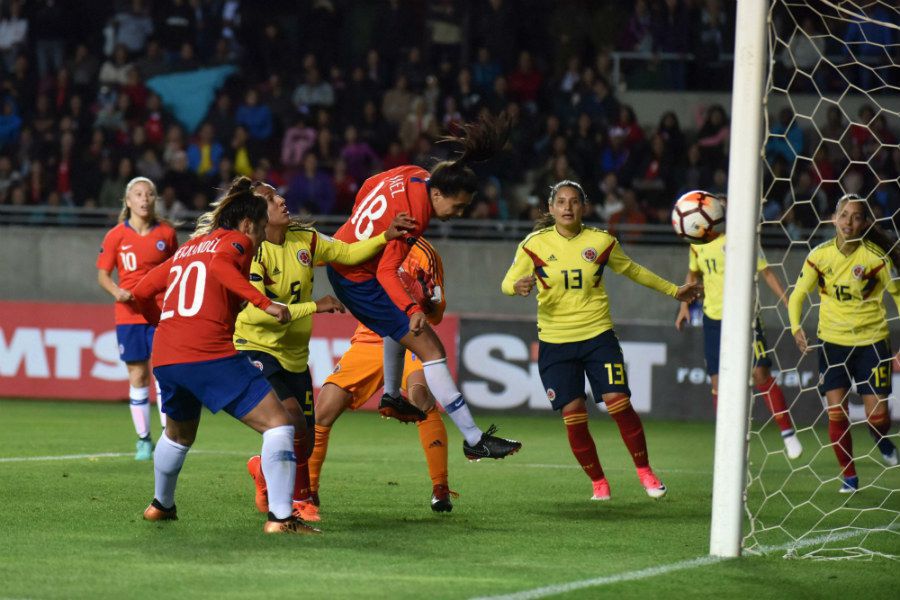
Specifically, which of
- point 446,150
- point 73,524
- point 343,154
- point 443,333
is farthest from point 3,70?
point 73,524

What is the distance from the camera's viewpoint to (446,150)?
753 inches

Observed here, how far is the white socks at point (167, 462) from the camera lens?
7.35m

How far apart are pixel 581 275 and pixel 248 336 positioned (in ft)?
8.05

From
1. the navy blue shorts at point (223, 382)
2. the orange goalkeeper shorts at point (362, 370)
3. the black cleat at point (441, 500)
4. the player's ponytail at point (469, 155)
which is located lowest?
the black cleat at point (441, 500)

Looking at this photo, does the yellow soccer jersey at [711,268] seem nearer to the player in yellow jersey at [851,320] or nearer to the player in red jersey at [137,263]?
the player in yellow jersey at [851,320]

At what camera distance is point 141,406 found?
38.0ft

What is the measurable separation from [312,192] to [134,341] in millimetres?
7884

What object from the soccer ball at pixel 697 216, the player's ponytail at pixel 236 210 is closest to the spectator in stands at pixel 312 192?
the soccer ball at pixel 697 216

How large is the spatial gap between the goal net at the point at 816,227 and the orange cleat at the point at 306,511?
2411 mm

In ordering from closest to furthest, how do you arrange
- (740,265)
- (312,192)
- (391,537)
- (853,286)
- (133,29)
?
(740,265) < (391,537) < (853,286) < (312,192) < (133,29)

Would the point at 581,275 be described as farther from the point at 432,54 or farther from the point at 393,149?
the point at 432,54

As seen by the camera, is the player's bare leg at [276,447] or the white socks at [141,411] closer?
the player's bare leg at [276,447]

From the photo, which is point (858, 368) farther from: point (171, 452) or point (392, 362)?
point (171, 452)

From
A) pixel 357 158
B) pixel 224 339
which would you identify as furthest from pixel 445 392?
pixel 357 158
